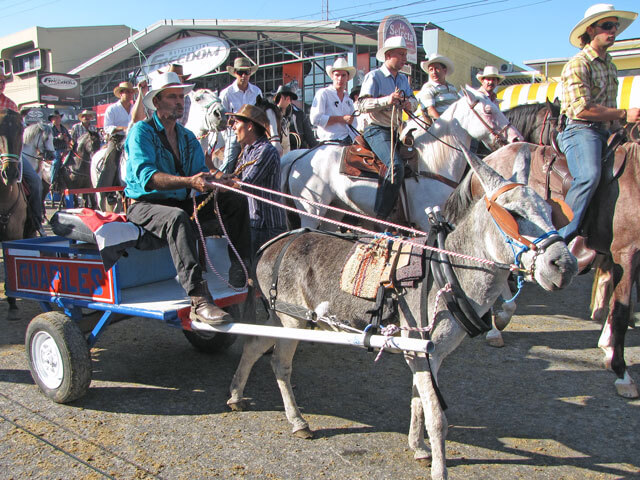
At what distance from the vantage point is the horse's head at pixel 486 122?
611 centimetres

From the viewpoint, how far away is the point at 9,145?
6316 millimetres

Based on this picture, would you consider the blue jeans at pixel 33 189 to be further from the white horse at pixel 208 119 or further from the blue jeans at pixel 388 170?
the blue jeans at pixel 388 170

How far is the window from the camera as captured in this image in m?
40.7

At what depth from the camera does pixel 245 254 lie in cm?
451

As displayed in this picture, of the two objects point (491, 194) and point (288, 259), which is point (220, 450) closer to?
point (288, 259)

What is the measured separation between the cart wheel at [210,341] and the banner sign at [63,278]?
1.14m

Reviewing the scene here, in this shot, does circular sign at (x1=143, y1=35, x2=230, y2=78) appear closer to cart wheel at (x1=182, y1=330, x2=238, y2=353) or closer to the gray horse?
cart wheel at (x1=182, y1=330, x2=238, y2=353)

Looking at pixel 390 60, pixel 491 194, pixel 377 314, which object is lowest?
pixel 377 314

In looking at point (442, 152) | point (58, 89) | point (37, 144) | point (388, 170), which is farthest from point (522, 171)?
point (58, 89)

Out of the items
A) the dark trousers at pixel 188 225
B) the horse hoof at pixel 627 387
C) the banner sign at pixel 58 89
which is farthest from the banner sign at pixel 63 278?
the banner sign at pixel 58 89

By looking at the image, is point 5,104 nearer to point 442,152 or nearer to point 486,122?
point 442,152

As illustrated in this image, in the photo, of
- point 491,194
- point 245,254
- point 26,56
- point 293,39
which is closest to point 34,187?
point 245,254

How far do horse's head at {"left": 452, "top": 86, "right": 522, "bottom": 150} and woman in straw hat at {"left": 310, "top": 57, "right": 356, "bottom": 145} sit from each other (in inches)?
89.6

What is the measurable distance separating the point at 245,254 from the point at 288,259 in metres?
1.02
